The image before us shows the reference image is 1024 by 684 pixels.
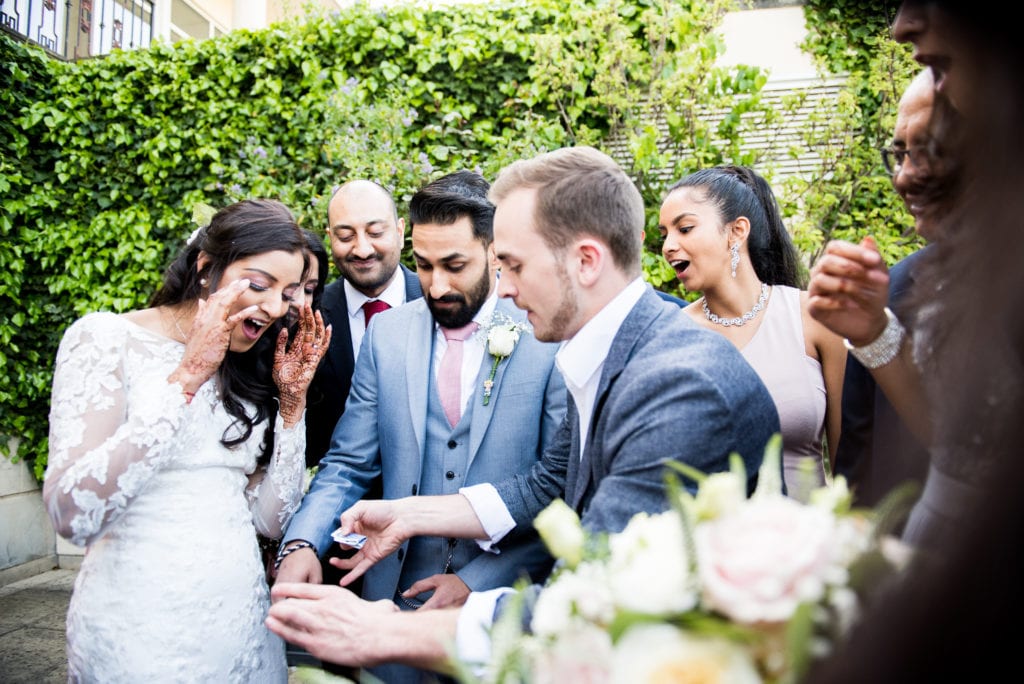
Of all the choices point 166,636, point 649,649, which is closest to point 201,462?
point 166,636

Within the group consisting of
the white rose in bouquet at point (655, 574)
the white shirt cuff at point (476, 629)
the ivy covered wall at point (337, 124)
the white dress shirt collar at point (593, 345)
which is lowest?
the white shirt cuff at point (476, 629)

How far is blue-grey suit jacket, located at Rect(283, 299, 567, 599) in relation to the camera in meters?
2.64

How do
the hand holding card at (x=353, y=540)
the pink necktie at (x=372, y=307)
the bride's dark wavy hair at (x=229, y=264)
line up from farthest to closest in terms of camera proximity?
the pink necktie at (x=372, y=307), the bride's dark wavy hair at (x=229, y=264), the hand holding card at (x=353, y=540)

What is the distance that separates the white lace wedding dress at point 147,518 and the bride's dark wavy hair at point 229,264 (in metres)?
0.07

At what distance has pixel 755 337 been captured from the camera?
3.13 meters

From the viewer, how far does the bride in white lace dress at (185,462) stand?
2289mm

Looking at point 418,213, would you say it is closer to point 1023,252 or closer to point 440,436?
point 440,436

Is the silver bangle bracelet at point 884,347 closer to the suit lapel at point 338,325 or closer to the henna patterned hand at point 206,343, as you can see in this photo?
the henna patterned hand at point 206,343

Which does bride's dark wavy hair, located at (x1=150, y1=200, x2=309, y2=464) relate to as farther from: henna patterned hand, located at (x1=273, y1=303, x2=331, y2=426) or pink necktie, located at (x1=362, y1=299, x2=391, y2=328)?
pink necktie, located at (x1=362, y1=299, x2=391, y2=328)

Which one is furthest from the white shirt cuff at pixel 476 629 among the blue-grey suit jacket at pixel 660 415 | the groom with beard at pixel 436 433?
the groom with beard at pixel 436 433

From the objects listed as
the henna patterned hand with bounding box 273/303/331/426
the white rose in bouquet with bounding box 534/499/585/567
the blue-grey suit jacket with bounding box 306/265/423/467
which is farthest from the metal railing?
the white rose in bouquet with bounding box 534/499/585/567

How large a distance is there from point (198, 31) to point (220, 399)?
30.5 ft

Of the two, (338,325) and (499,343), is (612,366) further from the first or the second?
(338,325)

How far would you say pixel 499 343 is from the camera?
2.84 meters
